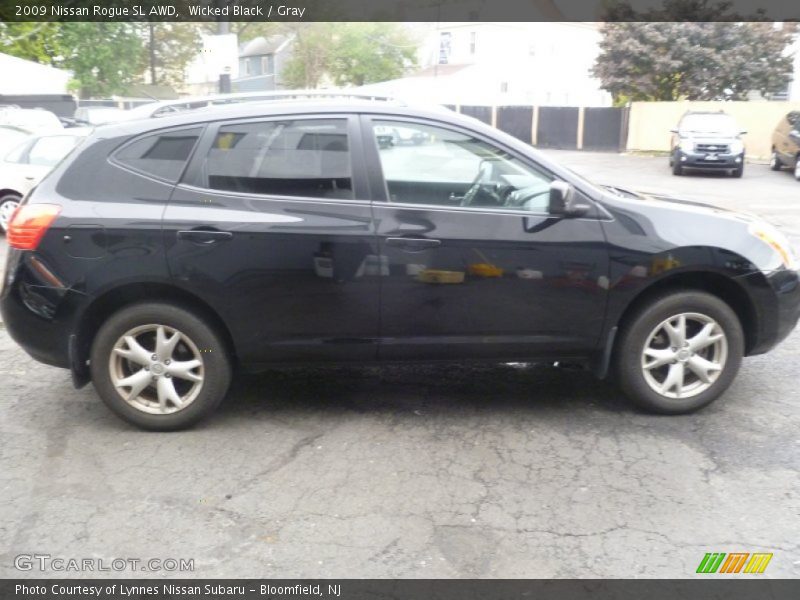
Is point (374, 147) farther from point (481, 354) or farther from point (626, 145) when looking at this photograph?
point (626, 145)

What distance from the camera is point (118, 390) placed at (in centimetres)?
441

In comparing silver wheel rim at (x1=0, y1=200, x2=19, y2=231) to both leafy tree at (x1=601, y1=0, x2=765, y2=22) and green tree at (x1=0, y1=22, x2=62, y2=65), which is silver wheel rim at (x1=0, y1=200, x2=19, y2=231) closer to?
green tree at (x1=0, y1=22, x2=62, y2=65)

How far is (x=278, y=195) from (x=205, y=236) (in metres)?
0.46

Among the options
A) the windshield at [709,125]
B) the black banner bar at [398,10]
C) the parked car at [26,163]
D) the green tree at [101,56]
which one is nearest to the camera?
the parked car at [26,163]

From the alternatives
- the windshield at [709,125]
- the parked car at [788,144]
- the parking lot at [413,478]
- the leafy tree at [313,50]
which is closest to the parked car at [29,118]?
the parking lot at [413,478]

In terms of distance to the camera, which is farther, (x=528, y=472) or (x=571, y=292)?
(x=571, y=292)

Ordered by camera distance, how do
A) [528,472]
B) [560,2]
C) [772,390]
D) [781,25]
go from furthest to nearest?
[560,2] → [781,25] → [772,390] → [528,472]

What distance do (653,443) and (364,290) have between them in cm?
179

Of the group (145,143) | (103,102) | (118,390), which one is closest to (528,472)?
(118,390)

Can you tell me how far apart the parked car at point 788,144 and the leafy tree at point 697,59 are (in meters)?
8.57

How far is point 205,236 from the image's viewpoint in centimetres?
428

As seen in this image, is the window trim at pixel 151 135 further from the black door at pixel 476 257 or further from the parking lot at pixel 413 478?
the parking lot at pixel 413 478

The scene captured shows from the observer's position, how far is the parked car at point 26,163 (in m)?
11.2

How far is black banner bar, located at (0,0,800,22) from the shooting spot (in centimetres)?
1714
